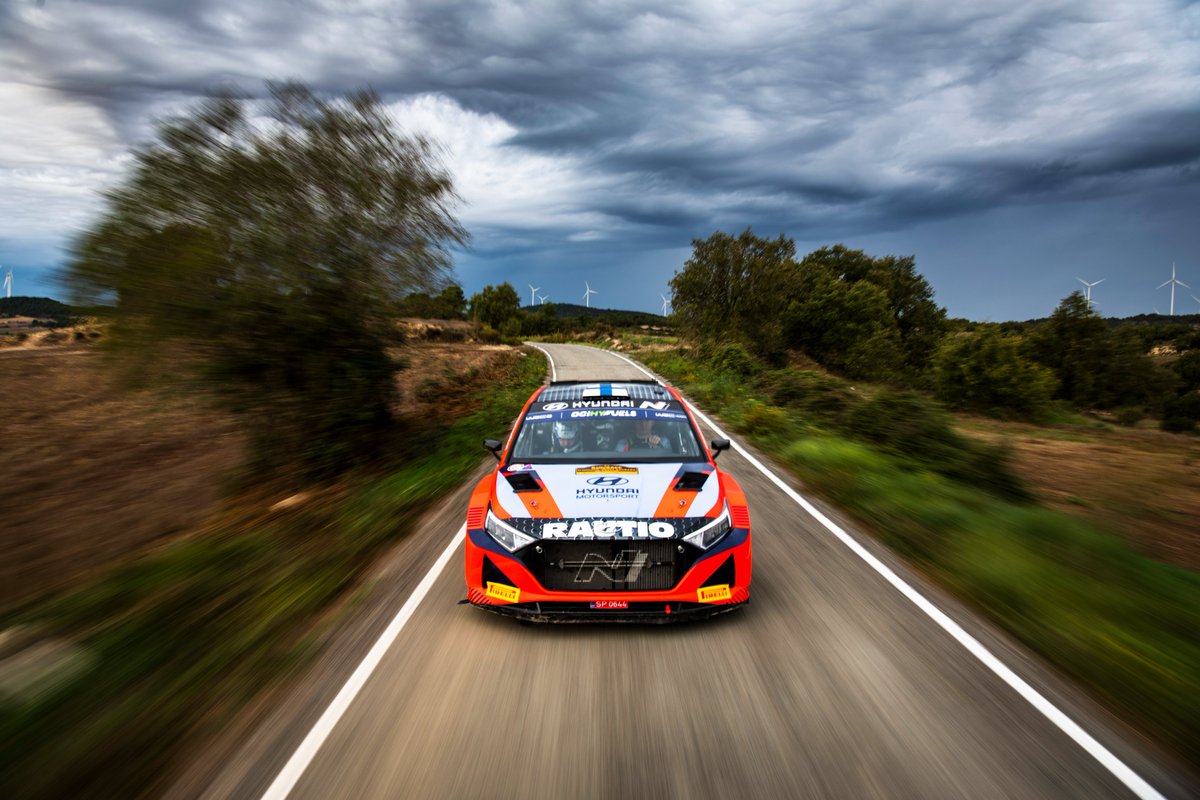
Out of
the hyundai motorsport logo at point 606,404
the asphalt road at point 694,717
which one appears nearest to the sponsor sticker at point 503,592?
the asphalt road at point 694,717

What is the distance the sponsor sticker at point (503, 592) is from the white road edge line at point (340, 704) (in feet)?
2.50

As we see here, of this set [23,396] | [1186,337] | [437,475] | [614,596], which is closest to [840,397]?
[437,475]

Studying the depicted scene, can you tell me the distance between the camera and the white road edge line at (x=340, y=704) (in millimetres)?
2945

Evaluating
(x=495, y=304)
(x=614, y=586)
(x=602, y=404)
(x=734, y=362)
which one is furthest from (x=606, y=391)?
(x=495, y=304)

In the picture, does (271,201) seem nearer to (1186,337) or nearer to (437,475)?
(437,475)

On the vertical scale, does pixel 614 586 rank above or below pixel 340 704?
above

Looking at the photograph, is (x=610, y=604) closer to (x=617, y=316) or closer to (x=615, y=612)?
(x=615, y=612)

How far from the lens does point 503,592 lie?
435cm

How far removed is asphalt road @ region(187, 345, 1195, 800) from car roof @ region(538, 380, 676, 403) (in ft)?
8.12

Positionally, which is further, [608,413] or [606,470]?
[608,413]

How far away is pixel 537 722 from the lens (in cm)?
341

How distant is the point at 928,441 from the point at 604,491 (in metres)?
9.12

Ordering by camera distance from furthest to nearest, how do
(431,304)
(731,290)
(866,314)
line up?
1. (866,314)
2. (731,290)
3. (431,304)

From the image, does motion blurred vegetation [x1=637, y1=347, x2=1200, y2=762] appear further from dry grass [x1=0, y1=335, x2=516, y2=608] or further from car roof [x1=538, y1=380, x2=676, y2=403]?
dry grass [x1=0, y1=335, x2=516, y2=608]
